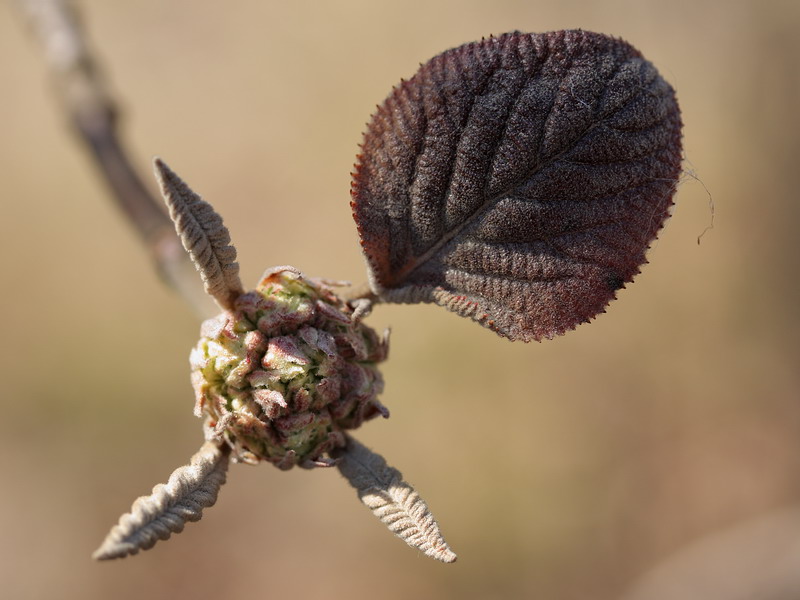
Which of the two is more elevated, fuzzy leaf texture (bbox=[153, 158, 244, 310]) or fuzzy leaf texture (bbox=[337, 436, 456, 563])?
A: fuzzy leaf texture (bbox=[153, 158, 244, 310])

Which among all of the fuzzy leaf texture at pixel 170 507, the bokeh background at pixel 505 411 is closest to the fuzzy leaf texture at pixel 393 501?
the fuzzy leaf texture at pixel 170 507

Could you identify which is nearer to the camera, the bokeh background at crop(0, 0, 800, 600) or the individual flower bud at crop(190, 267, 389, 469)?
the individual flower bud at crop(190, 267, 389, 469)

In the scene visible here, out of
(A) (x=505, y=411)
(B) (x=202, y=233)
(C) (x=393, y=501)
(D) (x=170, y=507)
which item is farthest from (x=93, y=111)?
(A) (x=505, y=411)

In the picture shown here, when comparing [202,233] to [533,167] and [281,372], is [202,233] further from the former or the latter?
[533,167]

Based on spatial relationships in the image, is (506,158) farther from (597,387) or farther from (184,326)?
(184,326)

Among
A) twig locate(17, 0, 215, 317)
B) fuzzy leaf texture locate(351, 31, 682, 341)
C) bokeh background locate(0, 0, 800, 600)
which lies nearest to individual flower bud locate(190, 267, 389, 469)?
fuzzy leaf texture locate(351, 31, 682, 341)

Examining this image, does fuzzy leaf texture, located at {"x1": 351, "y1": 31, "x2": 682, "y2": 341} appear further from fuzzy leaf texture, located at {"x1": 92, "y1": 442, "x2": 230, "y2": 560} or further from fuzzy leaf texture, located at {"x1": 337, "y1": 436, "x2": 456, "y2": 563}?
fuzzy leaf texture, located at {"x1": 92, "y1": 442, "x2": 230, "y2": 560}
